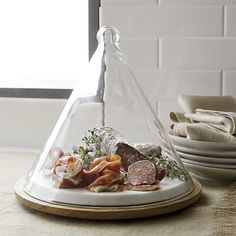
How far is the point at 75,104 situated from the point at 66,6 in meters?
0.66

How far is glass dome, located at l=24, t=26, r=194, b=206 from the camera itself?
0.82 meters

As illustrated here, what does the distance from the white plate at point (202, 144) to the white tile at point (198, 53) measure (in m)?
0.38

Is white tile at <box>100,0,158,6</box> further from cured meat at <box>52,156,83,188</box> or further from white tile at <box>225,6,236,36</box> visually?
cured meat at <box>52,156,83,188</box>

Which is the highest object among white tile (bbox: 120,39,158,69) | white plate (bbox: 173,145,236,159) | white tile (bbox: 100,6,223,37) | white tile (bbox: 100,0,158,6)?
white tile (bbox: 100,0,158,6)

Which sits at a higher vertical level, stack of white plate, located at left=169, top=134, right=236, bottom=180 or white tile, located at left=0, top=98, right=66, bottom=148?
stack of white plate, located at left=169, top=134, right=236, bottom=180

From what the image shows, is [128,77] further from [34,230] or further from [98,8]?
[98,8]

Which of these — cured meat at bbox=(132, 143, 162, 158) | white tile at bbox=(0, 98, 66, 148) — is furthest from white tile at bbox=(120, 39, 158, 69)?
cured meat at bbox=(132, 143, 162, 158)

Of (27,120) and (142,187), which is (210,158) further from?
(27,120)

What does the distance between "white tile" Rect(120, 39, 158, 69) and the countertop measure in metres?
0.56

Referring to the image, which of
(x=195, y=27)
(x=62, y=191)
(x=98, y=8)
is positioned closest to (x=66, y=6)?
(x=98, y=8)

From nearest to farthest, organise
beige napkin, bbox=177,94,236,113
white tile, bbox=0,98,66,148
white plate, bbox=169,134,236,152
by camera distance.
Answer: white plate, bbox=169,134,236,152
beige napkin, bbox=177,94,236,113
white tile, bbox=0,98,66,148

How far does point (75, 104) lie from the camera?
996 mm

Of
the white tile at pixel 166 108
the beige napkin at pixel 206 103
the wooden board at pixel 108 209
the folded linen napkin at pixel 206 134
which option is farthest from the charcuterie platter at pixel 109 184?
the white tile at pixel 166 108

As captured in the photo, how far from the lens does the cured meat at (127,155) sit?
0.87m
